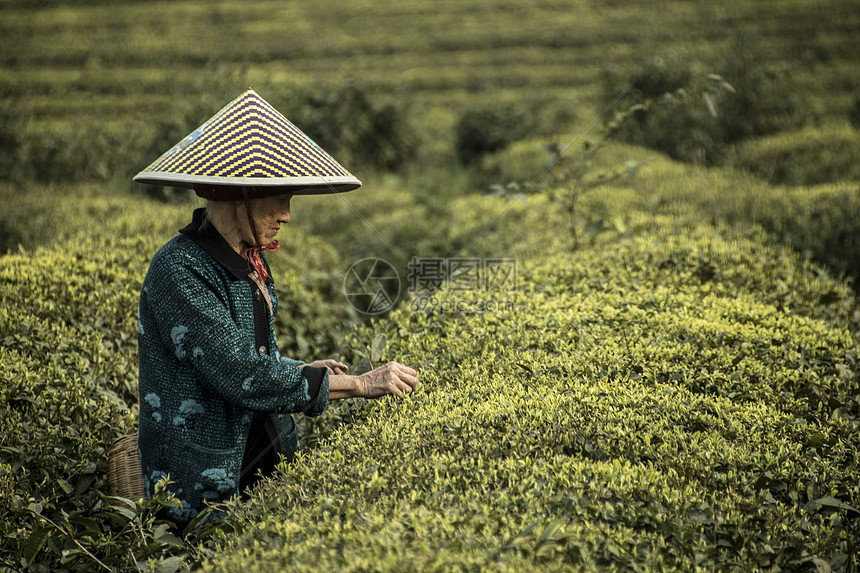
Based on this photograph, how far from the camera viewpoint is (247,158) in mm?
2217

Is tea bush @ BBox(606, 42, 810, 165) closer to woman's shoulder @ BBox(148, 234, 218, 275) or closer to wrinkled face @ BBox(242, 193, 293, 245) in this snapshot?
wrinkled face @ BBox(242, 193, 293, 245)

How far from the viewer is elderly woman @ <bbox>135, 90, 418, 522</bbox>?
2148 millimetres

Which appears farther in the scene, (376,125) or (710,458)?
(376,125)

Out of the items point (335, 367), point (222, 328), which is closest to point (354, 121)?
point (335, 367)

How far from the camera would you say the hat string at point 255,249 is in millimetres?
2293

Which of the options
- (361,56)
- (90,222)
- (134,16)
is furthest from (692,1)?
(90,222)

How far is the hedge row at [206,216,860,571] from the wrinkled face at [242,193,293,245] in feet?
2.79

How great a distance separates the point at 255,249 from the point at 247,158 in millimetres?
378

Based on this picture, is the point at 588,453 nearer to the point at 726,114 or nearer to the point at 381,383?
the point at 381,383

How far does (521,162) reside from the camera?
9445 mm

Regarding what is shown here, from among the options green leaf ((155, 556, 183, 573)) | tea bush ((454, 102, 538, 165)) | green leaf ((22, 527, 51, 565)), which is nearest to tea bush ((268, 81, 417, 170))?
tea bush ((454, 102, 538, 165))

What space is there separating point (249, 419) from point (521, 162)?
777cm

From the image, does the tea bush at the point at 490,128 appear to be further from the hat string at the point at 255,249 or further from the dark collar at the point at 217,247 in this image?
the dark collar at the point at 217,247

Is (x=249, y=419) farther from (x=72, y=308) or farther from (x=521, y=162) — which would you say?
(x=521, y=162)
